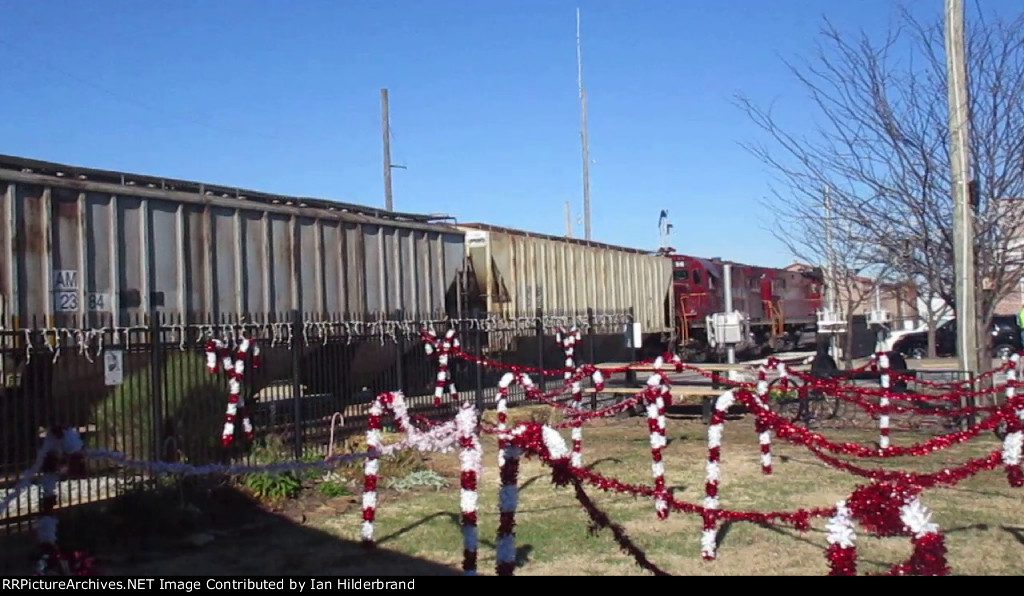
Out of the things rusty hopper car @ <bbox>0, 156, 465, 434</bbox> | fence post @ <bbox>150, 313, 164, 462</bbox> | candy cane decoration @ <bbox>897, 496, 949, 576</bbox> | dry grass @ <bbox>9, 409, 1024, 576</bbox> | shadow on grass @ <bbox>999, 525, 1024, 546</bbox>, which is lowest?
shadow on grass @ <bbox>999, 525, 1024, 546</bbox>

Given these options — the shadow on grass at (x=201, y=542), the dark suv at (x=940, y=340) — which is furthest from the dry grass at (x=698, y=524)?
the dark suv at (x=940, y=340)

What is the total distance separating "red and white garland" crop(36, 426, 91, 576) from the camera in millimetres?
4973

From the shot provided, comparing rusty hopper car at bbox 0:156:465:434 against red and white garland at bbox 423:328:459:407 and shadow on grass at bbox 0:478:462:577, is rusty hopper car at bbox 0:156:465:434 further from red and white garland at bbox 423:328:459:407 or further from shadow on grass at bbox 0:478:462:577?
shadow on grass at bbox 0:478:462:577

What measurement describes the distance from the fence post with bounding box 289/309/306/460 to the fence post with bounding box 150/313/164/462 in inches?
70.1

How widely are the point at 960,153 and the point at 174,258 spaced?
33.1 ft

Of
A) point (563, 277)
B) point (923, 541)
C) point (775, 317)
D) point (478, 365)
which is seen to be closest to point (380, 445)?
point (923, 541)

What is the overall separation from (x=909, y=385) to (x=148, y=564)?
13.9 metres

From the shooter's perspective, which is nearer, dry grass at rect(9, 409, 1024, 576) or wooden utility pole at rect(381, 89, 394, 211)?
dry grass at rect(9, 409, 1024, 576)

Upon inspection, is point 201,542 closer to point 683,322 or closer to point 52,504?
point 52,504

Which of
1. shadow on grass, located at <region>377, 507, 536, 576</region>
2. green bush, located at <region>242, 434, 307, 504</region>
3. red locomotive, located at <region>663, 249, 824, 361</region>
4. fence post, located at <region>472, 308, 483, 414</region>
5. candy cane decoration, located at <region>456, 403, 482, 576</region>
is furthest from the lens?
red locomotive, located at <region>663, 249, 824, 361</region>

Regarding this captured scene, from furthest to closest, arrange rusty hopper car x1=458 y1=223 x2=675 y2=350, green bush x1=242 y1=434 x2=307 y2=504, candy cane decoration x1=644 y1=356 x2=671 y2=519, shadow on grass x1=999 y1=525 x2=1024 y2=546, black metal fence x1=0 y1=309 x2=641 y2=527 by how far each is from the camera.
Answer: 1. rusty hopper car x1=458 y1=223 x2=675 y2=350
2. green bush x1=242 y1=434 x2=307 y2=504
3. black metal fence x1=0 y1=309 x2=641 y2=527
4. candy cane decoration x1=644 y1=356 x2=671 y2=519
5. shadow on grass x1=999 y1=525 x2=1024 y2=546

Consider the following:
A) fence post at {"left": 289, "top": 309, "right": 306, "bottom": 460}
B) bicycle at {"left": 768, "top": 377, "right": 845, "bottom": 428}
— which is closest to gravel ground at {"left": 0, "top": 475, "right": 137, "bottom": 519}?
fence post at {"left": 289, "top": 309, "right": 306, "bottom": 460}
